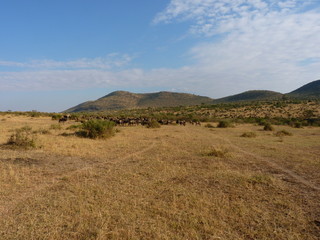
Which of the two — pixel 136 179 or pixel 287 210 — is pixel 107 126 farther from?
pixel 287 210

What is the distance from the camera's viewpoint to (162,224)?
14.5ft

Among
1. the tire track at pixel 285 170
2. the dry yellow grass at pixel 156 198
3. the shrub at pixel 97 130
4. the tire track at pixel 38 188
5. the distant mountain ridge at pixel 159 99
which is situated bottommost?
the tire track at pixel 285 170

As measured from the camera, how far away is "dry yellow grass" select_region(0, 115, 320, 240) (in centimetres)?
423

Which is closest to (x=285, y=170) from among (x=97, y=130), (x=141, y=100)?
(x=97, y=130)

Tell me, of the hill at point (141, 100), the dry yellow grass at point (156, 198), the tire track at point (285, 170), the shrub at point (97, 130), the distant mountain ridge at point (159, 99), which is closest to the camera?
the dry yellow grass at point (156, 198)

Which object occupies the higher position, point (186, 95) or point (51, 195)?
point (186, 95)

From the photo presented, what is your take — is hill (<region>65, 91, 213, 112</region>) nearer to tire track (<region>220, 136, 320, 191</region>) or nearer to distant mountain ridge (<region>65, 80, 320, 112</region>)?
distant mountain ridge (<region>65, 80, 320, 112</region>)

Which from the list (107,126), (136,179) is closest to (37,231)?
(136,179)

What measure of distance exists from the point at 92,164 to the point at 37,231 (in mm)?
4921

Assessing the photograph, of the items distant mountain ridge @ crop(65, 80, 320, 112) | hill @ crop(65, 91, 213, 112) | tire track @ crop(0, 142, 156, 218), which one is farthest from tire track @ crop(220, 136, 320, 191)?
hill @ crop(65, 91, 213, 112)

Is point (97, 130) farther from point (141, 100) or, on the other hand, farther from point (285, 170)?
point (141, 100)

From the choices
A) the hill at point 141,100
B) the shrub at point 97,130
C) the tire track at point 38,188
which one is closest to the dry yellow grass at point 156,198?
the tire track at point 38,188

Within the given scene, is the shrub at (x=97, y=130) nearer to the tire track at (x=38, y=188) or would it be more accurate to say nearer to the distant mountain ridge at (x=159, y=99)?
A: the tire track at (x=38, y=188)

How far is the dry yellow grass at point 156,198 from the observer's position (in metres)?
4.23
